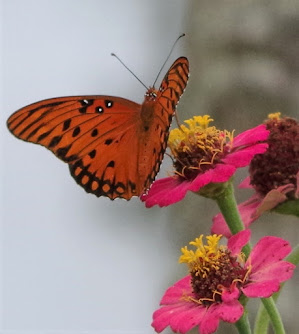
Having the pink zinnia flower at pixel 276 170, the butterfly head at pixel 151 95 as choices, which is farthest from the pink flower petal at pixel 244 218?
the butterfly head at pixel 151 95

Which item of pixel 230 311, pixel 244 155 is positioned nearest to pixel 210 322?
pixel 230 311

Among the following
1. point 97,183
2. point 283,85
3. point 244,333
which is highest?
point 283,85

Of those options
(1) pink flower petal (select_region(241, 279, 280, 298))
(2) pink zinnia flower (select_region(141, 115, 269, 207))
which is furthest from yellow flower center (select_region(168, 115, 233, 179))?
(1) pink flower petal (select_region(241, 279, 280, 298))

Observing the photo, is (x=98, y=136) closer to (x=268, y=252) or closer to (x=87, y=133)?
(x=87, y=133)

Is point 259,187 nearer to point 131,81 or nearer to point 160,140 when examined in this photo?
point 160,140

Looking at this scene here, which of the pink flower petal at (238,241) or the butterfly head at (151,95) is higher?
the butterfly head at (151,95)

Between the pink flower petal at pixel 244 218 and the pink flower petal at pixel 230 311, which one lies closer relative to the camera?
the pink flower petal at pixel 230 311

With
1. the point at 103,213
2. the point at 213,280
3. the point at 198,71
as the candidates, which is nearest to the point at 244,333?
the point at 213,280

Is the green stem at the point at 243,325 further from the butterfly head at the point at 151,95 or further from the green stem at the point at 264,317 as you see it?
the butterfly head at the point at 151,95
